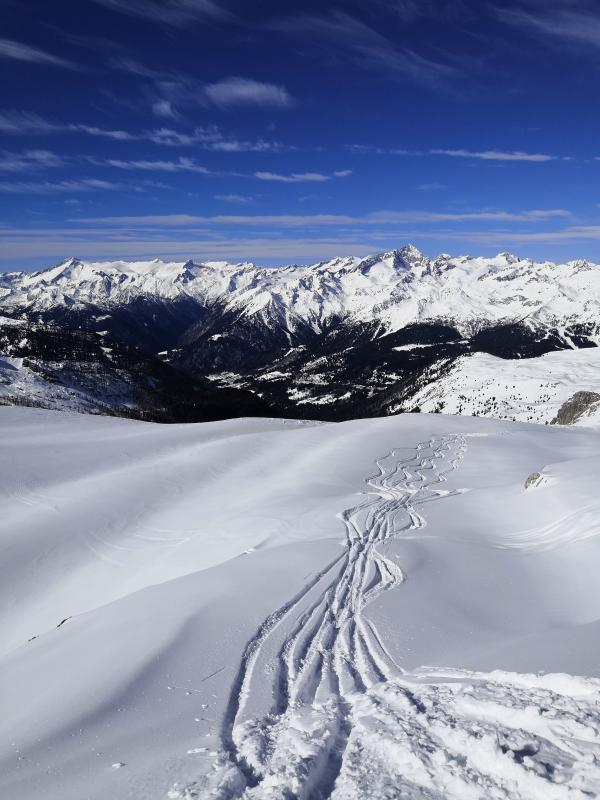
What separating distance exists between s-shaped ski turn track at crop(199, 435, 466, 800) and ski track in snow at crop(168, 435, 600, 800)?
0.06 ft

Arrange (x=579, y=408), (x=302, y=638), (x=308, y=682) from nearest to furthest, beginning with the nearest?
(x=308, y=682) < (x=302, y=638) < (x=579, y=408)

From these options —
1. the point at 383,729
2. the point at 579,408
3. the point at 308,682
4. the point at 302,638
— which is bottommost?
the point at 579,408

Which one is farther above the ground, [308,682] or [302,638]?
[308,682]

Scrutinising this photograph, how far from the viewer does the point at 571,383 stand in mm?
199750

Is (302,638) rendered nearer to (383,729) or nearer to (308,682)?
(308,682)

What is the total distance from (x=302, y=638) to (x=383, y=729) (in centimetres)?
362

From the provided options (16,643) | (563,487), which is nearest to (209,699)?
(16,643)

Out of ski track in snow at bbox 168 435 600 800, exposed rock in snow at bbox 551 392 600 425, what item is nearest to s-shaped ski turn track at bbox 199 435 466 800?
ski track in snow at bbox 168 435 600 800

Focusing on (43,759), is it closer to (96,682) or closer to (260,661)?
(96,682)

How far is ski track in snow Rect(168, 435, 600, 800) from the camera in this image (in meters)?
5.02

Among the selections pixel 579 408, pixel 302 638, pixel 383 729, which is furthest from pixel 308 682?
pixel 579 408

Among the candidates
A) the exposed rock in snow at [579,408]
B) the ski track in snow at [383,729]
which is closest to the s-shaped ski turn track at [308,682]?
the ski track in snow at [383,729]

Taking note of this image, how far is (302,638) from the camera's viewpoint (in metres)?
9.55

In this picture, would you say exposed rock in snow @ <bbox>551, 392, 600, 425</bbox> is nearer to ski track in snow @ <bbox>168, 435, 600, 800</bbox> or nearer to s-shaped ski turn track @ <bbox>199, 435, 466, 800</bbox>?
s-shaped ski turn track @ <bbox>199, 435, 466, 800</bbox>
